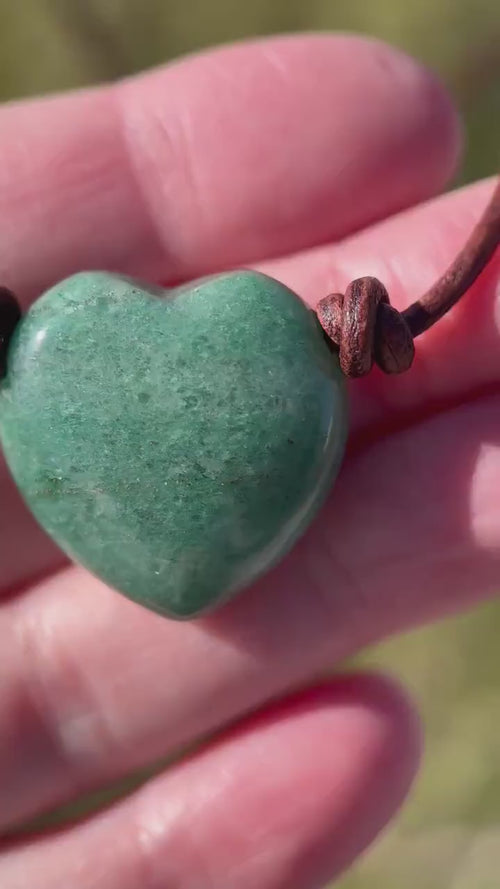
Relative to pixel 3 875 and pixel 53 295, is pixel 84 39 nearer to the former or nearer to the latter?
pixel 53 295

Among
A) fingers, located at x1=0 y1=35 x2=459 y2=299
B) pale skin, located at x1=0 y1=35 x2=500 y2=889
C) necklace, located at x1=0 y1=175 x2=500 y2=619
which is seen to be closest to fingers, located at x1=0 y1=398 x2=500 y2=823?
pale skin, located at x1=0 y1=35 x2=500 y2=889

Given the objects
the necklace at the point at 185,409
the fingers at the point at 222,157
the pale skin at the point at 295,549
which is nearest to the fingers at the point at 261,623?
the pale skin at the point at 295,549

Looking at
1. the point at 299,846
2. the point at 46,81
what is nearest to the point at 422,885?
the point at 299,846

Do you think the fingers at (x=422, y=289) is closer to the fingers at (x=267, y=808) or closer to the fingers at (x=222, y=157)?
the fingers at (x=222, y=157)

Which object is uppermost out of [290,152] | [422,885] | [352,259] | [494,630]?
[290,152]

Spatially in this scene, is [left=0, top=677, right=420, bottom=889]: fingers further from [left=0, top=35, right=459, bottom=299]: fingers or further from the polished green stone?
[left=0, top=35, right=459, bottom=299]: fingers

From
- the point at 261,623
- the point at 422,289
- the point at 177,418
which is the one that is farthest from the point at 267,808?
the point at 422,289

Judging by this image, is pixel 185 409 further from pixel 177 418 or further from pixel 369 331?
pixel 369 331
